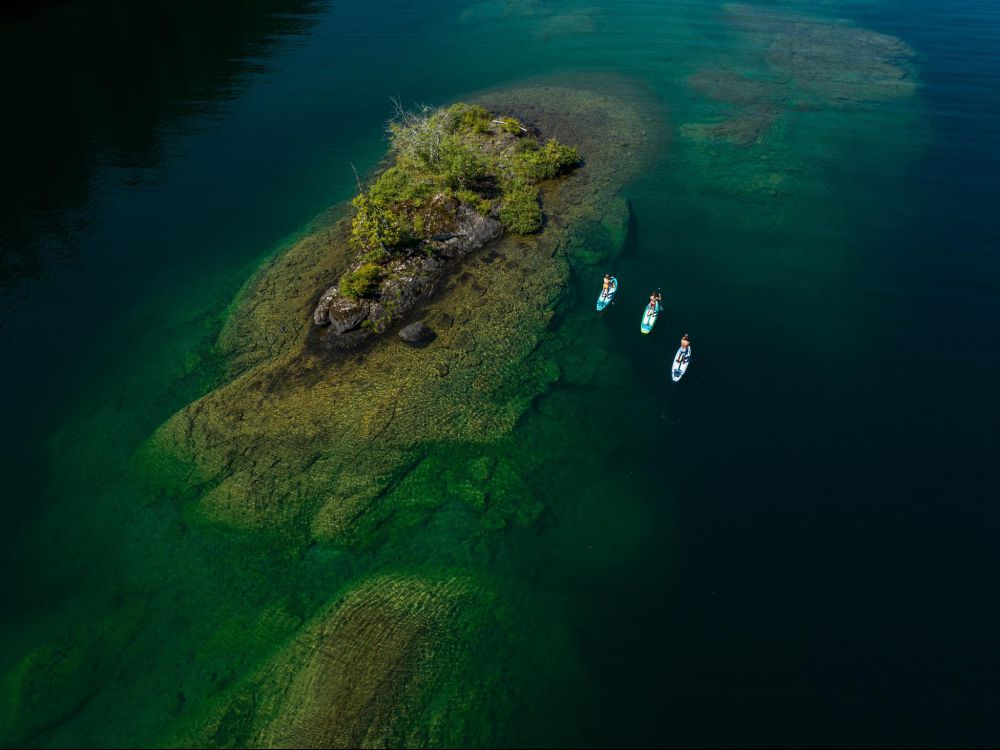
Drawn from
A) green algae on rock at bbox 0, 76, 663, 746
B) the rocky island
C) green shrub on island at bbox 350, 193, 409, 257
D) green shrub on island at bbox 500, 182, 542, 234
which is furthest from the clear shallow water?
green shrub on island at bbox 350, 193, 409, 257

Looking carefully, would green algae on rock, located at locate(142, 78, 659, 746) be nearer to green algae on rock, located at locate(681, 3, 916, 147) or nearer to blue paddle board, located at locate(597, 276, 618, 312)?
blue paddle board, located at locate(597, 276, 618, 312)

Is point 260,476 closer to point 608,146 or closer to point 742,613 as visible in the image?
point 742,613

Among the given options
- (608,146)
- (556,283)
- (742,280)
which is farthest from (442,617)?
A: (608,146)

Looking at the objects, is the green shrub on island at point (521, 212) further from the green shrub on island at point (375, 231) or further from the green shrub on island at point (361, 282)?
the green shrub on island at point (361, 282)

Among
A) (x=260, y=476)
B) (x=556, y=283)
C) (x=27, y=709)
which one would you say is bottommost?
(x=27, y=709)

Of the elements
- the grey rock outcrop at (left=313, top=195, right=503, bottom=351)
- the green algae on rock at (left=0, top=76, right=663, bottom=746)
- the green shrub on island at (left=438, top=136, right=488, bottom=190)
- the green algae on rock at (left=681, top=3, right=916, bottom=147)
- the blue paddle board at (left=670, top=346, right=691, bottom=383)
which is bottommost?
the green algae on rock at (left=0, top=76, right=663, bottom=746)

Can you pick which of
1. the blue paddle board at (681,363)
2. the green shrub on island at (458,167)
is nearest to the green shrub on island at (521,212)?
the green shrub on island at (458,167)

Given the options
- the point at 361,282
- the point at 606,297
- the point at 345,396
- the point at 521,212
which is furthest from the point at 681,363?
the point at 361,282
